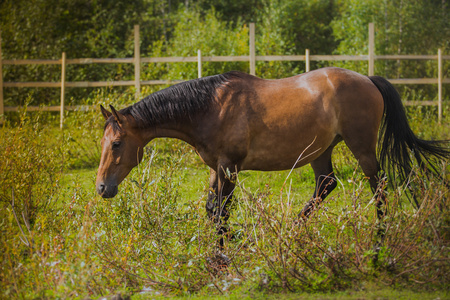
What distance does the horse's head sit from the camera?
4.77m

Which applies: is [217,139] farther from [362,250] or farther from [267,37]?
[267,37]

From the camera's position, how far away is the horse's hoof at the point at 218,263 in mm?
4078

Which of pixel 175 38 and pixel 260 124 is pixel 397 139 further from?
pixel 175 38

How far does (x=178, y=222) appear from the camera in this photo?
454 cm

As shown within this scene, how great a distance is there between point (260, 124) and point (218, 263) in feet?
4.88

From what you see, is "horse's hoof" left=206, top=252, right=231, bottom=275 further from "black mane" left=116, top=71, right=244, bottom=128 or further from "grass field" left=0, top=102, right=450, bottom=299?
"black mane" left=116, top=71, right=244, bottom=128

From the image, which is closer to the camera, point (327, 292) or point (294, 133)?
point (327, 292)

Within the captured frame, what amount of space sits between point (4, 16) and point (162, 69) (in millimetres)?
5212

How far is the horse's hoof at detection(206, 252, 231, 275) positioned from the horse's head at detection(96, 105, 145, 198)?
1.19 meters

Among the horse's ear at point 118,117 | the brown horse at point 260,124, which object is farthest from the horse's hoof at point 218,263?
the horse's ear at point 118,117

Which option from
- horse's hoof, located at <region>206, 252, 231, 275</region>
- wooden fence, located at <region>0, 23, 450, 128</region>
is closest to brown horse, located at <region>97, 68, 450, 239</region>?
horse's hoof, located at <region>206, 252, 231, 275</region>

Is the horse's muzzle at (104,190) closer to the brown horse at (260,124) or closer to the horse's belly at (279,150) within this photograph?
the brown horse at (260,124)

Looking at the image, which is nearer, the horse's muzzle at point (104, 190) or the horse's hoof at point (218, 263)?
the horse's hoof at point (218, 263)

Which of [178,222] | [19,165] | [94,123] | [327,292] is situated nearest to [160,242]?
[178,222]
